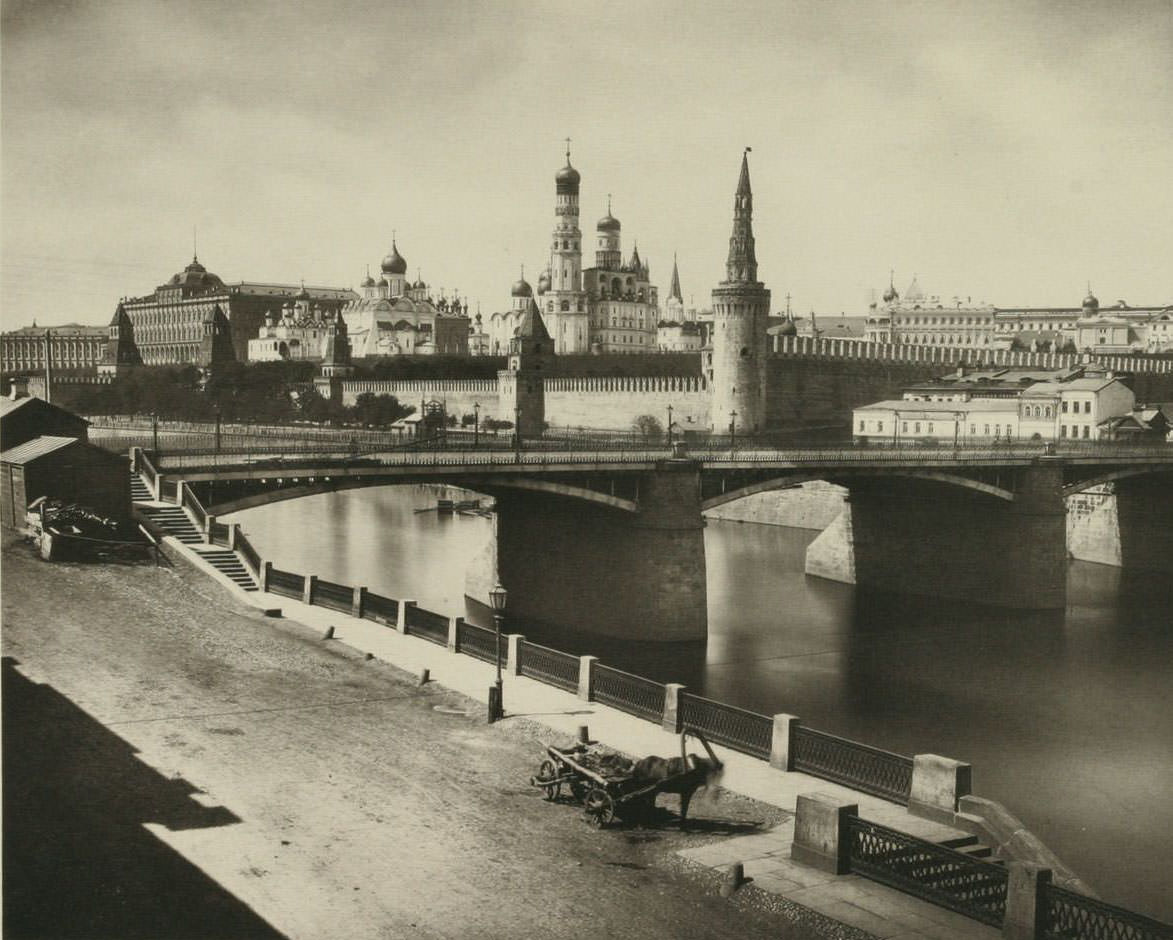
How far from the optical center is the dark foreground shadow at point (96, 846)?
30.3 feet

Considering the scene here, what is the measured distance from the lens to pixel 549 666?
1759cm

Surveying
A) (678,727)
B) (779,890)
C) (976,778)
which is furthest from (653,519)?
(779,890)

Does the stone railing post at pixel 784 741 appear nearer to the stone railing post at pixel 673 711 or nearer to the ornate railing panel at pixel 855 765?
the ornate railing panel at pixel 855 765

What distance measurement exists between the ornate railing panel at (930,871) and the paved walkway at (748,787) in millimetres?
88

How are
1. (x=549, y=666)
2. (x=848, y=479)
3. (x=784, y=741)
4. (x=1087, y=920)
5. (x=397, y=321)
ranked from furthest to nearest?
(x=397, y=321)
(x=848, y=479)
(x=549, y=666)
(x=784, y=741)
(x=1087, y=920)

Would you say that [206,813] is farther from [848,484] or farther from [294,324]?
[294,324]

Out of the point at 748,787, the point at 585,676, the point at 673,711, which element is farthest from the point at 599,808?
the point at 585,676

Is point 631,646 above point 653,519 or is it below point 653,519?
below

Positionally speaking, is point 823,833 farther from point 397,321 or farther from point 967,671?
point 397,321

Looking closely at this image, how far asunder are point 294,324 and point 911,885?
422ft

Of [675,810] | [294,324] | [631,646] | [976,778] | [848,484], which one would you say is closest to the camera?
[675,810]

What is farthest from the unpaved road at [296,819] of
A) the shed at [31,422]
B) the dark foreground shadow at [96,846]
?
the shed at [31,422]

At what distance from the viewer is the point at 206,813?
11469 mm

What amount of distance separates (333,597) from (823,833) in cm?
1367
